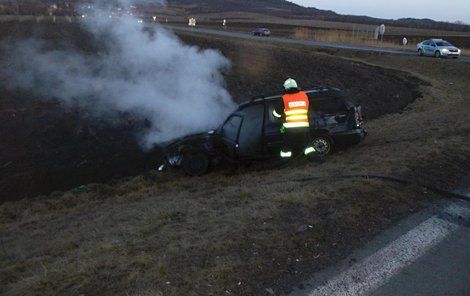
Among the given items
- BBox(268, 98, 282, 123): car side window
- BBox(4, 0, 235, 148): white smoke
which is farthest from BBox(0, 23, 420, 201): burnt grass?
BBox(268, 98, 282, 123): car side window

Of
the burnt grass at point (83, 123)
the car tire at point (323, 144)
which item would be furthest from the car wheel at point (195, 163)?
the car tire at point (323, 144)

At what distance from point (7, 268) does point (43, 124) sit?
9.59 m

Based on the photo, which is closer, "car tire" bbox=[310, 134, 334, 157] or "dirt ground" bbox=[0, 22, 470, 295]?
"dirt ground" bbox=[0, 22, 470, 295]

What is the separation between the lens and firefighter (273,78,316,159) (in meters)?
9.75

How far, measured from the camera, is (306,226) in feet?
19.9

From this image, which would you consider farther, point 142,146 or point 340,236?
point 142,146

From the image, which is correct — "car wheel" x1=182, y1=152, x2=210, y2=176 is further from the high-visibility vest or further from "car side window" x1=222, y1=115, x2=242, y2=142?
the high-visibility vest

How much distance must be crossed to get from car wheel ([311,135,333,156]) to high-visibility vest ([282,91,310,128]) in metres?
0.89

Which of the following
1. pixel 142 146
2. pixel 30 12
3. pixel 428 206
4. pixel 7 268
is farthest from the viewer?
pixel 30 12

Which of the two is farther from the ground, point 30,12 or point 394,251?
point 30,12

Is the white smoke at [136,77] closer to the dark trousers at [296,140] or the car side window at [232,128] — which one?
the car side window at [232,128]

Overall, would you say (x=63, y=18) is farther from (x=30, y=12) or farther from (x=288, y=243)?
(x=288, y=243)

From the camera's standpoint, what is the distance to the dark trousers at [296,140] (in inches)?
393

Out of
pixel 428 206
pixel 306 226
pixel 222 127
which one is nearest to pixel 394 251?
pixel 306 226
